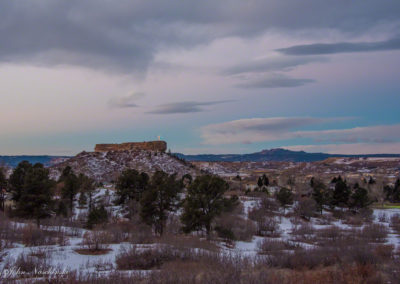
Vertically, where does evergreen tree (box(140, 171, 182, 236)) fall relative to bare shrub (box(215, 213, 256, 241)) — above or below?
above

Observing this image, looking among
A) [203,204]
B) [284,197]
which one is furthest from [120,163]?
[203,204]

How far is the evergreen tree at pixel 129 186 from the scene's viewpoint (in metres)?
37.3

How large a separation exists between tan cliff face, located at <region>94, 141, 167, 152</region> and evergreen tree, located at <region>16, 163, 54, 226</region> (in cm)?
8648

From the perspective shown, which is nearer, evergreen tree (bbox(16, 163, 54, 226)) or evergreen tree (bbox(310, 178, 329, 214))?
evergreen tree (bbox(16, 163, 54, 226))

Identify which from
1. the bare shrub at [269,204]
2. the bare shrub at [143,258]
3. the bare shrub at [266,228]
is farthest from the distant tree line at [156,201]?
the bare shrub at [269,204]

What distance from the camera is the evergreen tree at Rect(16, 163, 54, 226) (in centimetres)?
2561

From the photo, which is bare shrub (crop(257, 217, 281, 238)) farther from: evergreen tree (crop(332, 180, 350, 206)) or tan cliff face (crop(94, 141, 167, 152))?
tan cliff face (crop(94, 141, 167, 152))

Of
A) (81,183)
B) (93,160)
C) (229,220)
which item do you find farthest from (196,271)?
(93,160)

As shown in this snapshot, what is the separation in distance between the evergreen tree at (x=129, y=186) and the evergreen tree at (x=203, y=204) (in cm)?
1210

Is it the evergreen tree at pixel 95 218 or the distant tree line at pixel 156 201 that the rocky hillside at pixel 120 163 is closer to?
the evergreen tree at pixel 95 218

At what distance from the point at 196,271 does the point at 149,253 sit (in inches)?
121

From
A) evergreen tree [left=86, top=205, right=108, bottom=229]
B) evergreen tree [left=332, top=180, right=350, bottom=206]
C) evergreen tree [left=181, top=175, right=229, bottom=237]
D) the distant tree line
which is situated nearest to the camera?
evergreen tree [left=181, top=175, right=229, bottom=237]

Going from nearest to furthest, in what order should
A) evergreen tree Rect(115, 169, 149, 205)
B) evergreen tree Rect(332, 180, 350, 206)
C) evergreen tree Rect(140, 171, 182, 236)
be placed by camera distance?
evergreen tree Rect(140, 171, 182, 236)
evergreen tree Rect(115, 169, 149, 205)
evergreen tree Rect(332, 180, 350, 206)

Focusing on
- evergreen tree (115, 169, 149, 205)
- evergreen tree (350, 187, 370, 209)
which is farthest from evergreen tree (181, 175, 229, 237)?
evergreen tree (350, 187, 370, 209)
